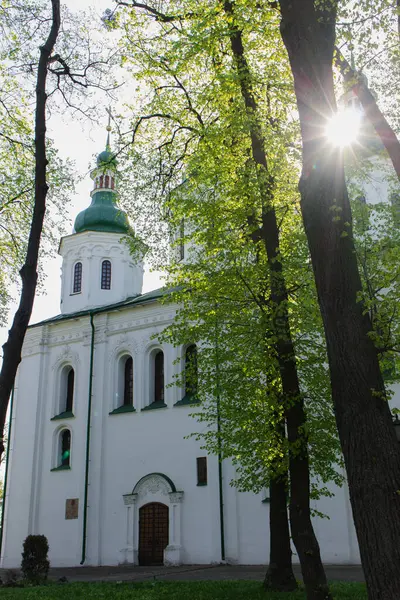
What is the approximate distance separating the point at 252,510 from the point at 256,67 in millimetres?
12984

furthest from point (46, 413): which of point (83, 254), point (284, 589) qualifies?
point (284, 589)

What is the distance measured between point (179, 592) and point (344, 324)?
284 inches

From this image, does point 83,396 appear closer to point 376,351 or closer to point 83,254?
point 83,254

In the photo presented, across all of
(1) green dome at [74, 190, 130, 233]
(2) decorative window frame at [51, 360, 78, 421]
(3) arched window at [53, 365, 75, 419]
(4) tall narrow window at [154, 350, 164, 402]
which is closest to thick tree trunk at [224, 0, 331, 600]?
(4) tall narrow window at [154, 350, 164, 402]

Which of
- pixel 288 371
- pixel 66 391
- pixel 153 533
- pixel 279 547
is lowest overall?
pixel 279 547

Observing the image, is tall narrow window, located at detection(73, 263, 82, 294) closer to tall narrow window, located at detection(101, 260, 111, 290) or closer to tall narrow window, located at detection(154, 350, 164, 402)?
tall narrow window, located at detection(101, 260, 111, 290)

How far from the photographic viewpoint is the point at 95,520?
21.2 metres

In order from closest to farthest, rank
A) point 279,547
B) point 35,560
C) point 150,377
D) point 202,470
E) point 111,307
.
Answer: point 279,547 < point 35,560 < point 202,470 < point 150,377 < point 111,307

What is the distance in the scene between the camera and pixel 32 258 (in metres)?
8.59

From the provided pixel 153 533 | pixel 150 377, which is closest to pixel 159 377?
pixel 150 377

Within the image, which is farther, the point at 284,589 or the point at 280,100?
the point at 280,100

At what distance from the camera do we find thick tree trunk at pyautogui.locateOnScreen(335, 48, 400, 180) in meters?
9.99

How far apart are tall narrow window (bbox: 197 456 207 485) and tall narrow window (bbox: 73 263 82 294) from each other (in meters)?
10.8

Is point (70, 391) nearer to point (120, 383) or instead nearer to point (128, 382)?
point (120, 383)
